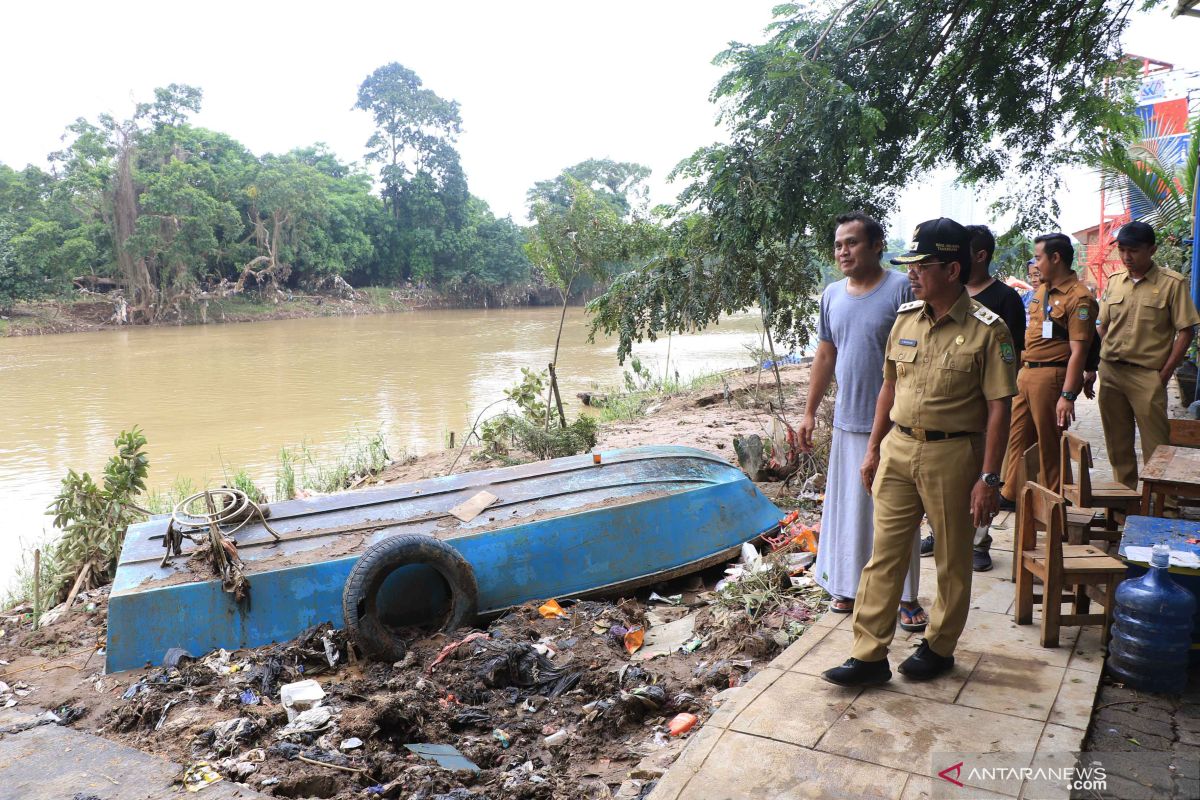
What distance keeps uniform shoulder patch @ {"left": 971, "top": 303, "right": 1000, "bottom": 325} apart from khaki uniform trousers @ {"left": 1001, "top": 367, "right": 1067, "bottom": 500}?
209 centimetres

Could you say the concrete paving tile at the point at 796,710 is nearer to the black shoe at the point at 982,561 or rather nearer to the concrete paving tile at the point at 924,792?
the concrete paving tile at the point at 924,792

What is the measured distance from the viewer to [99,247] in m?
37.4

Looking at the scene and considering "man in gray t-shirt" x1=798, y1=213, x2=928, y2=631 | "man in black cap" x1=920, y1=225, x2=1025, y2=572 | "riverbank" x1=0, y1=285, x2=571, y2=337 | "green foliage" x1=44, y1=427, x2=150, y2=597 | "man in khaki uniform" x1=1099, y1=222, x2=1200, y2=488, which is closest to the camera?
"man in gray t-shirt" x1=798, y1=213, x2=928, y2=631

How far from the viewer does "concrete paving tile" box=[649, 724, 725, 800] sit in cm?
252

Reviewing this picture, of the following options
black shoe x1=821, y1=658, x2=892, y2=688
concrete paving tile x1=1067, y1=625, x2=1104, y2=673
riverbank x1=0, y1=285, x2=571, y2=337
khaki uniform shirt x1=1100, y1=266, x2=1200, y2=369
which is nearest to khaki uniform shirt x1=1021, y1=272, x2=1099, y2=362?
khaki uniform shirt x1=1100, y1=266, x2=1200, y2=369

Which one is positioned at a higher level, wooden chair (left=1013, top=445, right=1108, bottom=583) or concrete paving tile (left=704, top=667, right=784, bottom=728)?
wooden chair (left=1013, top=445, right=1108, bottom=583)

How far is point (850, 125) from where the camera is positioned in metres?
6.52

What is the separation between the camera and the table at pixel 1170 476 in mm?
3520

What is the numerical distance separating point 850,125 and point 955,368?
165 inches

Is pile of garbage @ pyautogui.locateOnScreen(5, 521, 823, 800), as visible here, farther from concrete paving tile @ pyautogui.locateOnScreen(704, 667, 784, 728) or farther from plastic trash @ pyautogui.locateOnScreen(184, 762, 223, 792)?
concrete paving tile @ pyautogui.locateOnScreen(704, 667, 784, 728)

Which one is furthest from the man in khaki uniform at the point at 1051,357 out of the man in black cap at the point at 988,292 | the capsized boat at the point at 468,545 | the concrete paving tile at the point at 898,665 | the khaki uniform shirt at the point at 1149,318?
the capsized boat at the point at 468,545

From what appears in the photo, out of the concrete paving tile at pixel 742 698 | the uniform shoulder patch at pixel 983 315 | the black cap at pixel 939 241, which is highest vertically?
the black cap at pixel 939 241

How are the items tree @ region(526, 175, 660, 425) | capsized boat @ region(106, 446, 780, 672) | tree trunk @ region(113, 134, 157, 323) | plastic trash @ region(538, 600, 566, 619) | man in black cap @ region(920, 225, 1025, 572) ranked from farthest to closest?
tree trunk @ region(113, 134, 157, 323) → tree @ region(526, 175, 660, 425) → plastic trash @ region(538, 600, 566, 619) → capsized boat @ region(106, 446, 780, 672) → man in black cap @ region(920, 225, 1025, 572)

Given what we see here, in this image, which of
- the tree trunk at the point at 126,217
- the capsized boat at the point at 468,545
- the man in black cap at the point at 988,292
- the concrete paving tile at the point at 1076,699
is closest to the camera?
the concrete paving tile at the point at 1076,699
